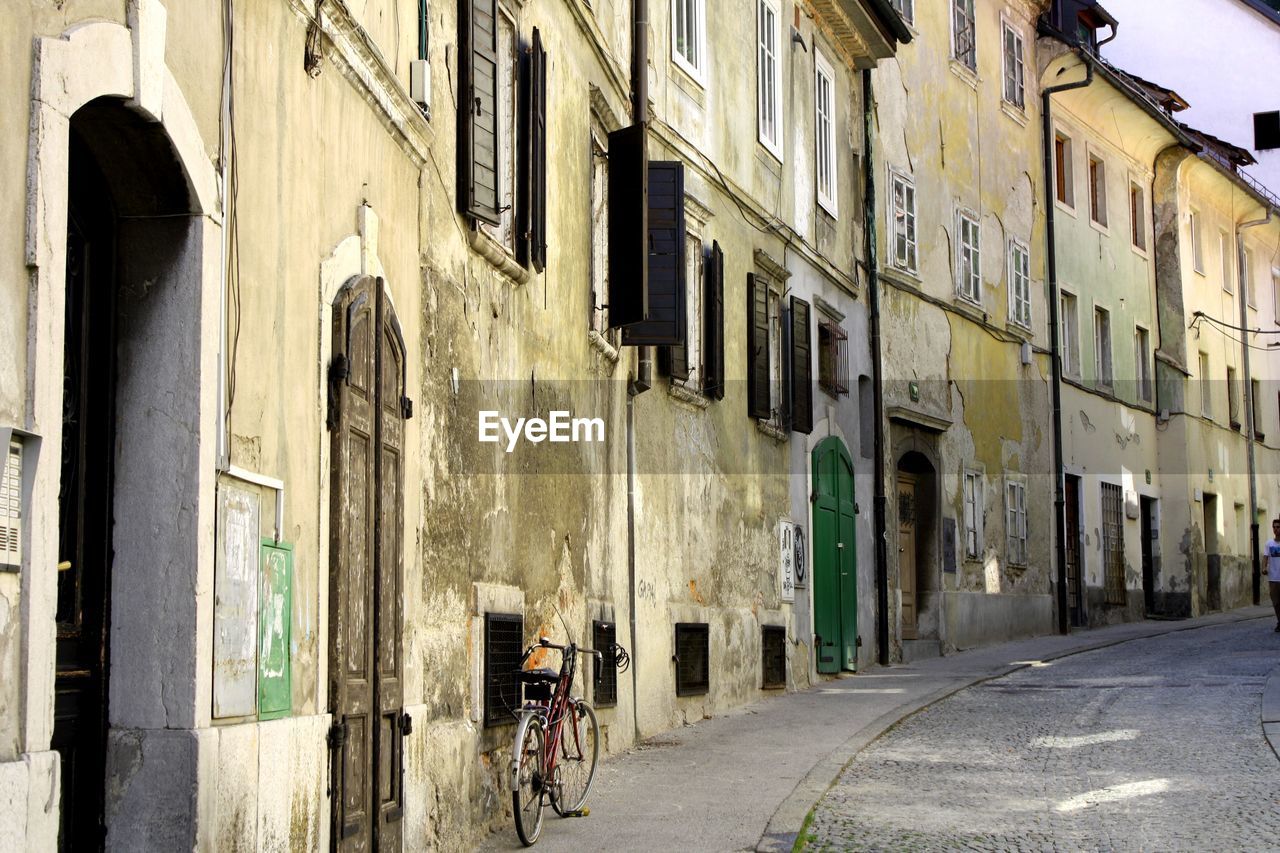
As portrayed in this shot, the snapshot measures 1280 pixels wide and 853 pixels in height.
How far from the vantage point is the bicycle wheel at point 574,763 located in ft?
31.3

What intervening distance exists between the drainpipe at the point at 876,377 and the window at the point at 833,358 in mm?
912

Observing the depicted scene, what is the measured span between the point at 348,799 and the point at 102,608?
2054mm

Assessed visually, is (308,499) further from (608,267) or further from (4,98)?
(608,267)

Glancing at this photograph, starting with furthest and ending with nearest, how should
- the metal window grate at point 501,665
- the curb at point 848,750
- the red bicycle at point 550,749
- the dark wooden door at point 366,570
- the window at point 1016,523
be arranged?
the window at point 1016,523 < the metal window grate at point 501,665 < the curb at point 848,750 < the red bicycle at point 550,749 < the dark wooden door at point 366,570

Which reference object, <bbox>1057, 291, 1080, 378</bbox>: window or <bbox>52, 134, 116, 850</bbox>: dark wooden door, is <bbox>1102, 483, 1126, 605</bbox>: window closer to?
<bbox>1057, 291, 1080, 378</bbox>: window

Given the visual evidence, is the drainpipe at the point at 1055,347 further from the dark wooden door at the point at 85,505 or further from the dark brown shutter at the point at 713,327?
the dark wooden door at the point at 85,505

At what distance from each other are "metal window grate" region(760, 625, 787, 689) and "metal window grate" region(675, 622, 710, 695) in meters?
1.87

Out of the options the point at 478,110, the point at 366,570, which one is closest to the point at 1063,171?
the point at 478,110

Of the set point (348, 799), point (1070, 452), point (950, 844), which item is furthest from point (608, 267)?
point (1070, 452)

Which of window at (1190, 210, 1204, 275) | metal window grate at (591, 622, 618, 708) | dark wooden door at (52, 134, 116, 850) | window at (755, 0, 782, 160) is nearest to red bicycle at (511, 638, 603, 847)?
metal window grate at (591, 622, 618, 708)

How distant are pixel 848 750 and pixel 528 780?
3762 millimetres

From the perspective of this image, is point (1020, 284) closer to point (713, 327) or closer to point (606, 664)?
point (713, 327)

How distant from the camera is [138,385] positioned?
532 cm

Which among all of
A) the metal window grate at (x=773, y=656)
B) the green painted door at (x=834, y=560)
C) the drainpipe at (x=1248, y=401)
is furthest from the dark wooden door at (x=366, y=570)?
→ the drainpipe at (x=1248, y=401)
